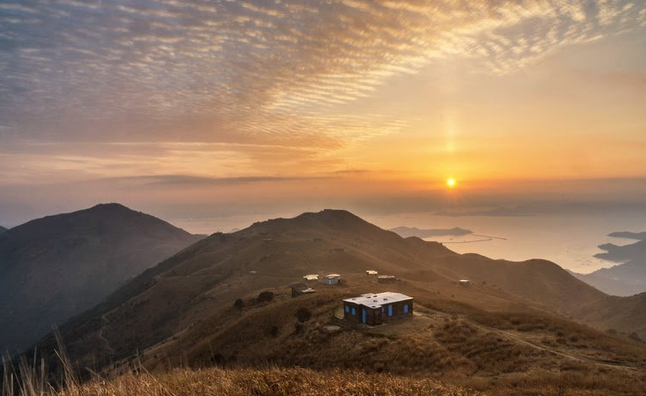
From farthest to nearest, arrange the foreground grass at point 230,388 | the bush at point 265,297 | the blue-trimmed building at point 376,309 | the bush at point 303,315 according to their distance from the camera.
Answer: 1. the bush at point 265,297
2. the bush at point 303,315
3. the blue-trimmed building at point 376,309
4. the foreground grass at point 230,388

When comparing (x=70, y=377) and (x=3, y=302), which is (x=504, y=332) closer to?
(x=70, y=377)

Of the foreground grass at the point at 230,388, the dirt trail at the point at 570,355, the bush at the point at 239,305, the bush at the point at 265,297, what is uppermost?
the foreground grass at the point at 230,388

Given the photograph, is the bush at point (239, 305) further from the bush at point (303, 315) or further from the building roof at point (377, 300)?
the building roof at point (377, 300)

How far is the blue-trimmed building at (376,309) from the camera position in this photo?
37.8 meters

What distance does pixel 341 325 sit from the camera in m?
38.3

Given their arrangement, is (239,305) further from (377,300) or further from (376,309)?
(376,309)

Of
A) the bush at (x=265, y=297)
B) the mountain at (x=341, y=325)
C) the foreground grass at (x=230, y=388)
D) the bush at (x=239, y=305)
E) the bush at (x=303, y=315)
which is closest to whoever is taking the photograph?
the foreground grass at (x=230, y=388)

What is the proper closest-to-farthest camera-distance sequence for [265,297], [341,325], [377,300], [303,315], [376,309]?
[376,309], [341,325], [377,300], [303,315], [265,297]

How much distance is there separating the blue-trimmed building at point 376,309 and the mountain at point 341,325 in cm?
154

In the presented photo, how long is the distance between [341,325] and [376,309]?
4.10 m

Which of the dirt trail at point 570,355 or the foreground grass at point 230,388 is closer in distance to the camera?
the foreground grass at point 230,388

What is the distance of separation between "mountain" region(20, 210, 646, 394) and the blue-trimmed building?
5.07 ft

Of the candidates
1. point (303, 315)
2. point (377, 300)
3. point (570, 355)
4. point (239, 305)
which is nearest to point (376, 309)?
point (377, 300)

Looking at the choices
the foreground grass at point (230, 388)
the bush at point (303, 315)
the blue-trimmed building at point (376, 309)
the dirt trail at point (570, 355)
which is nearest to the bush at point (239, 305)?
the bush at point (303, 315)
